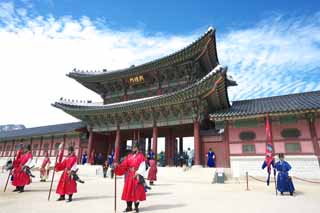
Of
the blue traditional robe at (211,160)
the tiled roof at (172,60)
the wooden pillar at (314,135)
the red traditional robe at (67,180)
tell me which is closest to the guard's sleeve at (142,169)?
the red traditional robe at (67,180)

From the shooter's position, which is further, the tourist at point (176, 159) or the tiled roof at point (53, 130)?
the tiled roof at point (53, 130)

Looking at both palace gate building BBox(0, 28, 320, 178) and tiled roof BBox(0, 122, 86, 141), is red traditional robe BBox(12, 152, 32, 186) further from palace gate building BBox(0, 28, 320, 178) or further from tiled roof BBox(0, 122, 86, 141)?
tiled roof BBox(0, 122, 86, 141)

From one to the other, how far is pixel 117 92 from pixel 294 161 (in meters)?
14.7

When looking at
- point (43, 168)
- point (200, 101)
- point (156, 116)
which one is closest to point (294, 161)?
point (200, 101)

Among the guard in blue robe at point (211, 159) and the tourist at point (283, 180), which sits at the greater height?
the guard in blue robe at point (211, 159)

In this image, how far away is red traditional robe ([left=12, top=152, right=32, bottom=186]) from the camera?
7618 millimetres

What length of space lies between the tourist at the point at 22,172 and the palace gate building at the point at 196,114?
26.5ft

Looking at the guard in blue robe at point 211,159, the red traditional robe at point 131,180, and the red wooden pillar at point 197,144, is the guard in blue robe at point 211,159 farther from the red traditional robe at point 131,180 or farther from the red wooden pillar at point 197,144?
the red traditional robe at point 131,180

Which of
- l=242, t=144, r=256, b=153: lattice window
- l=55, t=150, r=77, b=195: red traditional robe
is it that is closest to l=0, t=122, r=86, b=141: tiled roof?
l=55, t=150, r=77, b=195: red traditional robe

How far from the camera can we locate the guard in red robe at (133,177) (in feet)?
15.7

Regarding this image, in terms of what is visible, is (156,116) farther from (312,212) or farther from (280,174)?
(312,212)

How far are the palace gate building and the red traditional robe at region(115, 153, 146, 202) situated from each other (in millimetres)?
7849

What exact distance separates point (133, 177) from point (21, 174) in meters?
5.37

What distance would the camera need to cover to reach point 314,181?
34.2 feet
